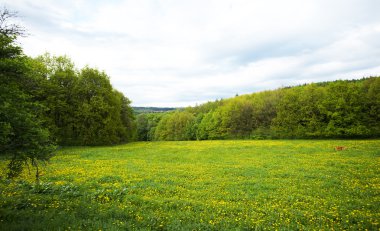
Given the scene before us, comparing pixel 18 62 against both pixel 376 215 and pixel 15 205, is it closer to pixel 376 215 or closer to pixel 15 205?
pixel 15 205

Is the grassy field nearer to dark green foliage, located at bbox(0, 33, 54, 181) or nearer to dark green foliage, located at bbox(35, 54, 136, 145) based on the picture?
dark green foliage, located at bbox(0, 33, 54, 181)

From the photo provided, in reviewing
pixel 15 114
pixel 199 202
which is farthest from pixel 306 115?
pixel 15 114

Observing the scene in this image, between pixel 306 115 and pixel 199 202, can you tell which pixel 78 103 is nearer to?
pixel 199 202

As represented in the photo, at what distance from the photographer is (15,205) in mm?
8695

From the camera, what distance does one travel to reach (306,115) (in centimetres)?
5444

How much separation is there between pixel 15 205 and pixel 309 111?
59.0 metres

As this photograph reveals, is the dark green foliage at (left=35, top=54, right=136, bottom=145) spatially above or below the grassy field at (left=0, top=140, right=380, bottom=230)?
above

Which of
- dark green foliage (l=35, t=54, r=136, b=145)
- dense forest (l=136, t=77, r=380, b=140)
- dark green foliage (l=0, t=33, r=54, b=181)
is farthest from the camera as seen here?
dense forest (l=136, t=77, r=380, b=140)

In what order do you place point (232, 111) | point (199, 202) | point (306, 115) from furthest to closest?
point (232, 111), point (306, 115), point (199, 202)

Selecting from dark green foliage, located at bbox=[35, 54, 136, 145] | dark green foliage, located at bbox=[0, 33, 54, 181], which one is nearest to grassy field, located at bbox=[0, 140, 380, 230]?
dark green foliage, located at bbox=[0, 33, 54, 181]

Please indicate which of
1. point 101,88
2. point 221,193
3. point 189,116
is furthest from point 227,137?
point 221,193

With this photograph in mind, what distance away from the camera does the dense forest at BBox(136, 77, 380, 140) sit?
156ft

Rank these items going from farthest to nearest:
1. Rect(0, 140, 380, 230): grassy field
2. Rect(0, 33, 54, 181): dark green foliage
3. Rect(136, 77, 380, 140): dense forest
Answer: Rect(136, 77, 380, 140): dense forest → Rect(0, 140, 380, 230): grassy field → Rect(0, 33, 54, 181): dark green foliage

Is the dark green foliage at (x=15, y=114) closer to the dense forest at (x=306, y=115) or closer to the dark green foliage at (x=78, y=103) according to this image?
the dark green foliage at (x=78, y=103)
